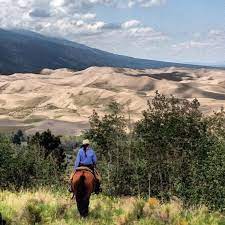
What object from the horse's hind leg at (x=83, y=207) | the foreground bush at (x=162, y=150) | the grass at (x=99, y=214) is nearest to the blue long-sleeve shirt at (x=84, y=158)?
the horse's hind leg at (x=83, y=207)

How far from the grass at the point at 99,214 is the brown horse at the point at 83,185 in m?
0.41

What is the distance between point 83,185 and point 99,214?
0.93m

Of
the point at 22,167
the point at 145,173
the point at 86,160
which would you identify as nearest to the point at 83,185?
the point at 86,160

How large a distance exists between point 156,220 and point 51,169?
132 ft

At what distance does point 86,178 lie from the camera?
15352 millimetres

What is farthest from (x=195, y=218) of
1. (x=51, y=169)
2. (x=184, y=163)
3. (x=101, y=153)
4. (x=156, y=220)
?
(x=51, y=169)

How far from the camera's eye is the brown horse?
1500 centimetres

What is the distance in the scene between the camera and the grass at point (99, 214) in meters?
13.5

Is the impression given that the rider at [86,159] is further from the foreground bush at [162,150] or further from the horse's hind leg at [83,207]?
the foreground bush at [162,150]

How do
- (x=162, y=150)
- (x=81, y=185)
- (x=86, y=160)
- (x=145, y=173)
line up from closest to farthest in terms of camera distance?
1. (x=81, y=185)
2. (x=86, y=160)
3. (x=145, y=173)
4. (x=162, y=150)

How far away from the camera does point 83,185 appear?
15375 millimetres

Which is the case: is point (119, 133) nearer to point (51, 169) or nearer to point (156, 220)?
point (51, 169)

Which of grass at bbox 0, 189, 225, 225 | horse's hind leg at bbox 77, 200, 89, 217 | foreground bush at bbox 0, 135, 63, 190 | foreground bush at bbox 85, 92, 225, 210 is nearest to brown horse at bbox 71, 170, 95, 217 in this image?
horse's hind leg at bbox 77, 200, 89, 217

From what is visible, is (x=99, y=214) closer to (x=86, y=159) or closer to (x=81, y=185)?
(x=81, y=185)
